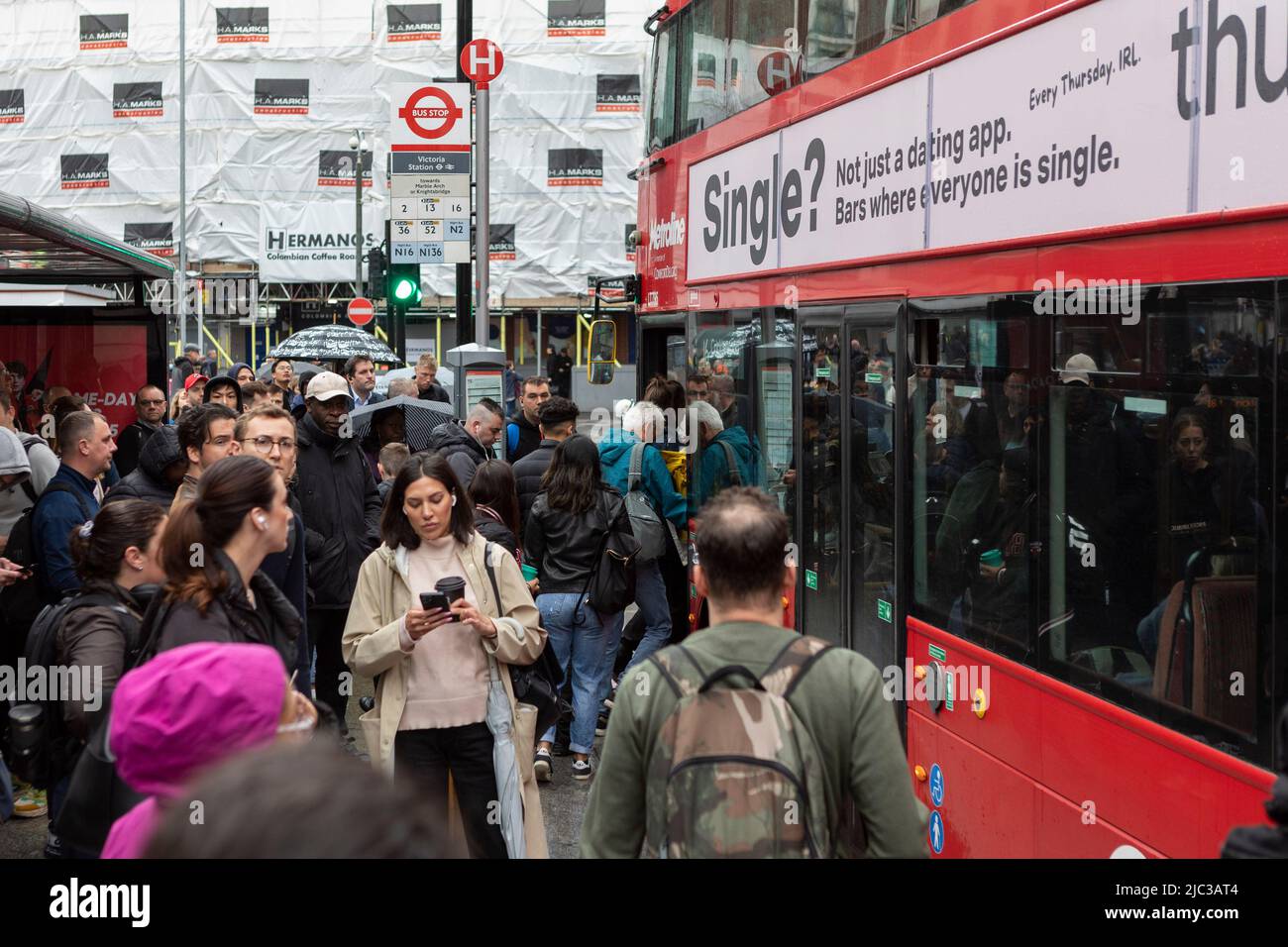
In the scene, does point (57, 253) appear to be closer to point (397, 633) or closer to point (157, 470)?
point (157, 470)

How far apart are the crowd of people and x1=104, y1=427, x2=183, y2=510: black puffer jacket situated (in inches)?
0.5

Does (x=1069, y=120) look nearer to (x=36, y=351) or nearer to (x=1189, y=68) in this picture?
(x=1189, y=68)

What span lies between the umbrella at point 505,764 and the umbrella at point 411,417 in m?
4.86

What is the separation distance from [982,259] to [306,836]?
3.91m

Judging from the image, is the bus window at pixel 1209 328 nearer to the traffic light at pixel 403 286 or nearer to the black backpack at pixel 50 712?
the black backpack at pixel 50 712

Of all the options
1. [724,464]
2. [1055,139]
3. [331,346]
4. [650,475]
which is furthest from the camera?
[331,346]

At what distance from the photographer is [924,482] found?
17.7 feet

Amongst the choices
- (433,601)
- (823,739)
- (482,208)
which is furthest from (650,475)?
(823,739)

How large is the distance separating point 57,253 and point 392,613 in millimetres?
7627

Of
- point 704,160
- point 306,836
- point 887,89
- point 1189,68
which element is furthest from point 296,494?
point 306,836

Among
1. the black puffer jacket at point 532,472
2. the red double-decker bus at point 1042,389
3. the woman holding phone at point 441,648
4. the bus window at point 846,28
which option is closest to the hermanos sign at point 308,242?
the black puffer jacket at point 532,472

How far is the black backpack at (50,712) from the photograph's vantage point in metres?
4.11

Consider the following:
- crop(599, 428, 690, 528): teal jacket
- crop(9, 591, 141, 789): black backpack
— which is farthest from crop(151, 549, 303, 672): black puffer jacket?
crop(599, 428, 690, 528): teal jacket

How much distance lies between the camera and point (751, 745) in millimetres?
2670
